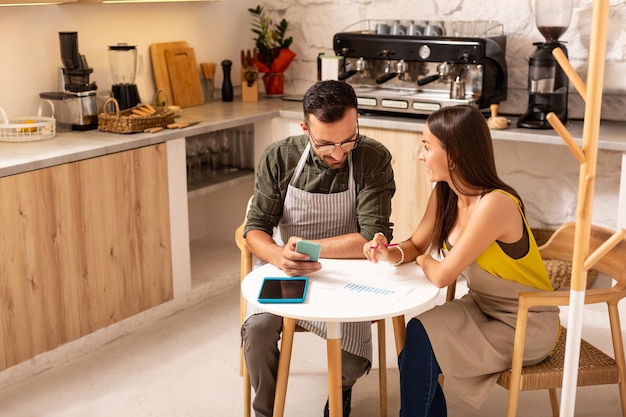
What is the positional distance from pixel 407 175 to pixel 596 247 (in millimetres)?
1440

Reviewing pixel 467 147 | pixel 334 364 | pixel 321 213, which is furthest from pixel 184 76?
pixel 334 364

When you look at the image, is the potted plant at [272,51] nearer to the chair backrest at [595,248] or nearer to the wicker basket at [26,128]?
the wicker basket at [26,128]

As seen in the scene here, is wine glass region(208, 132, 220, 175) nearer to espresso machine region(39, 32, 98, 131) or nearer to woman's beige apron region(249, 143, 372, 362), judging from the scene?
espresso machine region(39, 32, 98, 131)

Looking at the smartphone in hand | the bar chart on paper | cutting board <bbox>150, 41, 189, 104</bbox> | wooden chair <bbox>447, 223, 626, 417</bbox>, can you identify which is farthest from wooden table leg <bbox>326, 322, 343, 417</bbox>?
cutting board <bbox>150, 41, 189, 104</bbox>

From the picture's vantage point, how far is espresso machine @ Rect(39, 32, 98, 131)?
3398 millimetres

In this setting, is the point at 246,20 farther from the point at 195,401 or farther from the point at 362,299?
the point at 362,299

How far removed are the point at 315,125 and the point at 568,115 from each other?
6.11 ft

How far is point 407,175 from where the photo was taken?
12.2 feet

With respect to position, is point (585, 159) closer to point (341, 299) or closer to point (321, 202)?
point (341, 299)

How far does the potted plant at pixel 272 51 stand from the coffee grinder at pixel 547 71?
1435 millimetres

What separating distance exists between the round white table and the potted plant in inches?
89.9

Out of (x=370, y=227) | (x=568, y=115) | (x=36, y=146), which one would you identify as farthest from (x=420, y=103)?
(x=36, y=146)

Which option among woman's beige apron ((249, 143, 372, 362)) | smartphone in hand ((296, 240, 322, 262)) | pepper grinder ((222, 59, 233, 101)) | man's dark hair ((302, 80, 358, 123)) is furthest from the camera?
pepper grinder ((222, 59, 233, 101))

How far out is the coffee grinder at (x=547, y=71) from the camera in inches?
135
